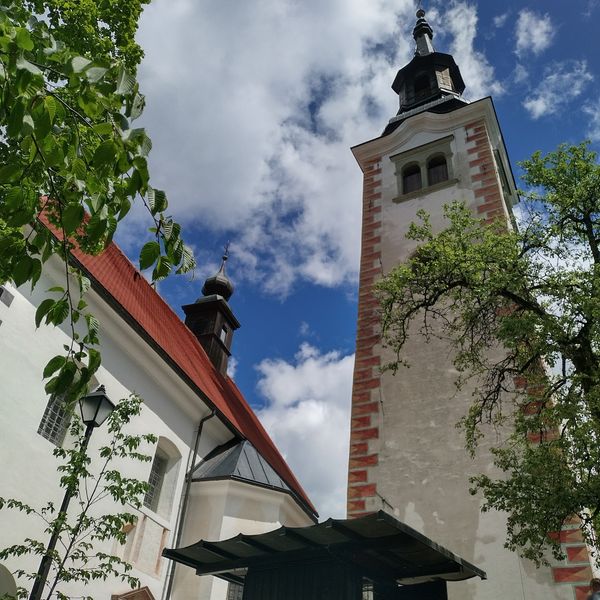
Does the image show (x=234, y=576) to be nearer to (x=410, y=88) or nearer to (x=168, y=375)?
(x=168, y=375)

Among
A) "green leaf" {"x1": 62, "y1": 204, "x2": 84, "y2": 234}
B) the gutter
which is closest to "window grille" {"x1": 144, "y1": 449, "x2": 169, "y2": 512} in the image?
the gutter

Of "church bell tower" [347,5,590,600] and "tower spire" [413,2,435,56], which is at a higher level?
"tower spire" [413,2,435,56]

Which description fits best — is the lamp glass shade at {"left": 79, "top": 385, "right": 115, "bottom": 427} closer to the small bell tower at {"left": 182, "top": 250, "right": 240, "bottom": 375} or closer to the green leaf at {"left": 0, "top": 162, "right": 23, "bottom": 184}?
the green leaf at {"left": 0, "top": 162, "right": 23, "bottom": 184}

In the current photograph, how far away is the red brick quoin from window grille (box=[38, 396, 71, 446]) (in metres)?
5.00

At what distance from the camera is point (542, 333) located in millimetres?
7516

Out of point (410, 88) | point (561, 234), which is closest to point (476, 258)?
point (561, 234)

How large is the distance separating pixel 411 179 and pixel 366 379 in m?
6.87

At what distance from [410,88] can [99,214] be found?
71.9ft

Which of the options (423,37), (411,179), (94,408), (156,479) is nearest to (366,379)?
(156,479)

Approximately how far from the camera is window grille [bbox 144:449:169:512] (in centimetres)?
1232

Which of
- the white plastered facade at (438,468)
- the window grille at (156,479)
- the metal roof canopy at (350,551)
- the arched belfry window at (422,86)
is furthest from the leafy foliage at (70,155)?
the arched belfry window at (422,86)

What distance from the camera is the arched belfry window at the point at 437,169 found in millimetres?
15770

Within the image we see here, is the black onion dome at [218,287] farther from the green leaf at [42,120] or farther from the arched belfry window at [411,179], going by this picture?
the green leaf at [42,120]

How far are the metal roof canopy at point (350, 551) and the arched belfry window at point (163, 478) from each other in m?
5.74
